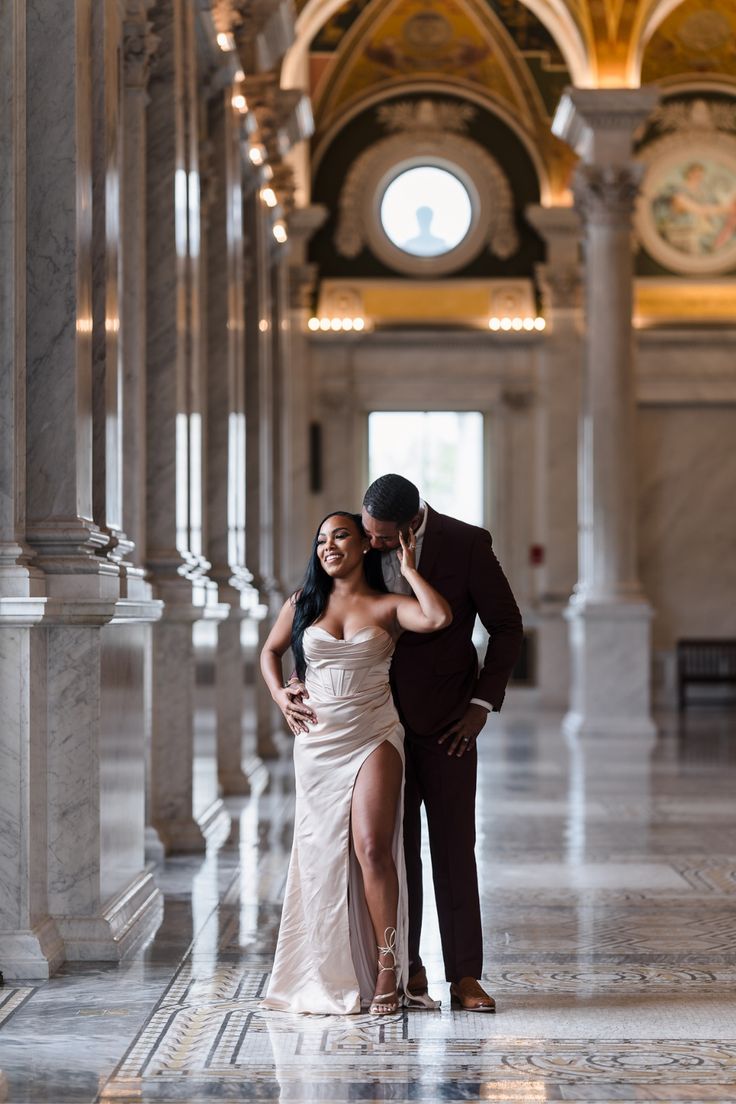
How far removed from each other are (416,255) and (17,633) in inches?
760

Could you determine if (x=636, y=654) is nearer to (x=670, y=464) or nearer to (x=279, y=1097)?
(x=670, y=464)

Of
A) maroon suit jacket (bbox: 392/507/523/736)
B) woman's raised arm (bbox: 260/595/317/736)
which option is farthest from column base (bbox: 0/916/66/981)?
maroon suit jacket (bbox: 392/507/523/736)

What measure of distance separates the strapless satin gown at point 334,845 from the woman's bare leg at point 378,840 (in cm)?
3

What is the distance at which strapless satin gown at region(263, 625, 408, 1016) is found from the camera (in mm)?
5516

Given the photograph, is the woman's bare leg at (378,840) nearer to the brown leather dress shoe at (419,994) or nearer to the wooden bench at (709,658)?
A: the brown leather dress shoe at (419,994)

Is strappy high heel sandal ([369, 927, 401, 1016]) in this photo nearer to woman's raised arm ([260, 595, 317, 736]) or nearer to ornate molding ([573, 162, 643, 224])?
woman's raised arm ([260, 595, 317, 736])

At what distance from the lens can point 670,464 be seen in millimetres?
24734

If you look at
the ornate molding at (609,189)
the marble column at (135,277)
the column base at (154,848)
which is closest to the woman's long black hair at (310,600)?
the marble column at (135,277)

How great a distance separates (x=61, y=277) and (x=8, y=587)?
1.27 meters

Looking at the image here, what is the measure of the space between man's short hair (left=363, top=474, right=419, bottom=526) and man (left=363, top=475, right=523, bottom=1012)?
0.04 feet

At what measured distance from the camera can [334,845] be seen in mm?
5555

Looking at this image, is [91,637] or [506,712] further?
[506,712]

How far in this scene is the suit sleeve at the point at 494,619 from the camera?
5664mm

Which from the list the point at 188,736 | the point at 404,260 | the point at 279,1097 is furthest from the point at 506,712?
the point at 279,1097
